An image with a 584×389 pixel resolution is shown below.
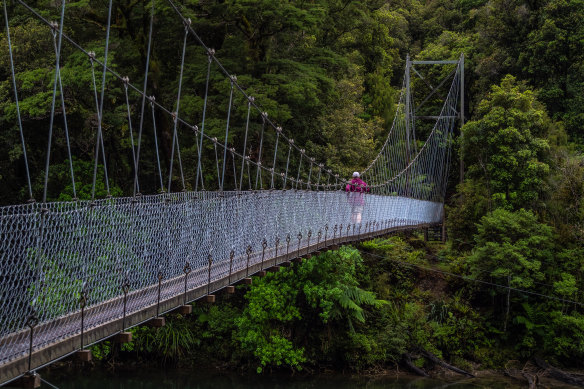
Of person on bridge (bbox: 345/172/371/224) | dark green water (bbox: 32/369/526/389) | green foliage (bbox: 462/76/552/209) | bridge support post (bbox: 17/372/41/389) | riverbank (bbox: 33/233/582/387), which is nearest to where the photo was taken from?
bridge support post (bbox: 17/372/41/389)

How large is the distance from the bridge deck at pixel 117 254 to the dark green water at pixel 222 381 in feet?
13.4

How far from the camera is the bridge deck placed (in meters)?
3.99

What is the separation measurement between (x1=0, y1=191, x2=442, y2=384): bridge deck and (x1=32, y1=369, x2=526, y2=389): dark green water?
4.10 m

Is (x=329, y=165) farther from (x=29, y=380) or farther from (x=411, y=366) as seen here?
(x=29, y=380)

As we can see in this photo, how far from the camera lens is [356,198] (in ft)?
35.0

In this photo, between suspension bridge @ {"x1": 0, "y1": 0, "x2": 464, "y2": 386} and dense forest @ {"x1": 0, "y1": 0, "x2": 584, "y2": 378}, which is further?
dense forest @ {"x1": 0, "y1": 0, "x2": 584, "y2": 378}

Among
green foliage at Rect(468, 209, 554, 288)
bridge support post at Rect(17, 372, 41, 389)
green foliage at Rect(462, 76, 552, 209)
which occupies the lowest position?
green foliage at Rect(468, 209, 554, 288)

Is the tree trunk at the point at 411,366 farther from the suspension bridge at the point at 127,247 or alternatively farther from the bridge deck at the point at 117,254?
the bridge deck at the point at 117,254

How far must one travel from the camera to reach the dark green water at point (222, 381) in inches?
465

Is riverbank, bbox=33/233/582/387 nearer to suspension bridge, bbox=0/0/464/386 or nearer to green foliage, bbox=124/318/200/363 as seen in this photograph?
green foliage, bbox=124/318/200/363

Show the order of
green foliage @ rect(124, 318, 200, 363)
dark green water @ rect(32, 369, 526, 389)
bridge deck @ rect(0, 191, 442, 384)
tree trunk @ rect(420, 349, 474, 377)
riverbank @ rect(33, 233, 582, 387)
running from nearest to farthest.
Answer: bridge deck @ rect(0, 191, 442, 384) → dark green water @ rect(32, 369, 526, 389) → riverbank @ rect(33, 233, 582, 387) → green foliage @ rect(124, 318, 200, 363) → tree trunk @ rect(420, 349, 474, 377)

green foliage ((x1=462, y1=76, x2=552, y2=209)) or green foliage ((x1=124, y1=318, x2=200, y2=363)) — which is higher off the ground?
green foliage ((x1=462, y1=76, x2=552, y2=209))

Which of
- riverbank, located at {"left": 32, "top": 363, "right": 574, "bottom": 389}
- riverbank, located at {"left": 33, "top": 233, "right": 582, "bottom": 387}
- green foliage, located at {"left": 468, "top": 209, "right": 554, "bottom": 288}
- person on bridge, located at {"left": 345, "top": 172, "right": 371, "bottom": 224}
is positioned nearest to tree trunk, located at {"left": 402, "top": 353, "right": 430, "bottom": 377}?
riverbank, located at {"left": 33, "top": 233, "right": 582, "bottom": 387}

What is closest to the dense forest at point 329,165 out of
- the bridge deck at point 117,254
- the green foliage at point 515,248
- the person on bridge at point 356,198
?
the green foliage at point 515,248
